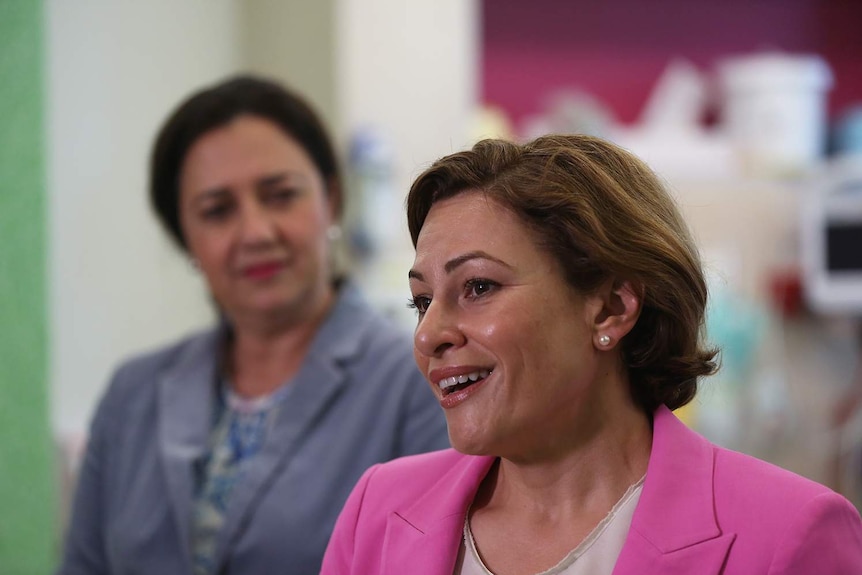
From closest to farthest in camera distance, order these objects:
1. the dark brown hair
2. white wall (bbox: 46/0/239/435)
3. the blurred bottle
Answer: the dark brown hair
white wall (bbox: 46/0/239/435)
the blurred bottle

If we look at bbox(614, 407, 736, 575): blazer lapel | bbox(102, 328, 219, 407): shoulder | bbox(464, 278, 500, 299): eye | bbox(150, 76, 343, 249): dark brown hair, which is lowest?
bbox(102, 328, 219, 407): shoulder

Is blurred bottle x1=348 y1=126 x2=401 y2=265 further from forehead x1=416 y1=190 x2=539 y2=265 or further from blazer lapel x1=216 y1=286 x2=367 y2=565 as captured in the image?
forehead x1=416 y1=190 x2=539 y2=265

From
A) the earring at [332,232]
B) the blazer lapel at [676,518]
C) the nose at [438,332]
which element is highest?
the nose at [438,332]

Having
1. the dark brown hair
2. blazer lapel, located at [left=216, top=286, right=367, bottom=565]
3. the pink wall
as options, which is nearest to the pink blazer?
Result: blazer lapel, located at [left=216, top=286, right=367, bottom=565]

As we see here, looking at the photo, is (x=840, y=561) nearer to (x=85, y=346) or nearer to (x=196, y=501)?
(x=196, y=501)

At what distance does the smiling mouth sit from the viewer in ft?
3.64

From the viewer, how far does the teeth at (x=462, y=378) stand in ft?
3.64

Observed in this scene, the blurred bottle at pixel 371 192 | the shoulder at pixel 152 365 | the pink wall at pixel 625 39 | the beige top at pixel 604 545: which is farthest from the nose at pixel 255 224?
the pink wall at pixel 625 39

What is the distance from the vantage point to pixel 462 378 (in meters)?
1.12

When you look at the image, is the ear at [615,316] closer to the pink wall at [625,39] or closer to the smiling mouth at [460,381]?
the smiling mouth at [460,381]

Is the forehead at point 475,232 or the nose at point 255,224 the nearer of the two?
the forehead at point 475,232

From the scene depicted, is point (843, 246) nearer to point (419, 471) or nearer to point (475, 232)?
point (419, 471)

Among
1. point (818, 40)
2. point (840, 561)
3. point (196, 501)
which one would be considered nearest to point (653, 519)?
point (840, 561)

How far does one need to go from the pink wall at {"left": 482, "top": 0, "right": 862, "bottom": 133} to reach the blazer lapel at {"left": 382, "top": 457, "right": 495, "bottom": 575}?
114 inches
